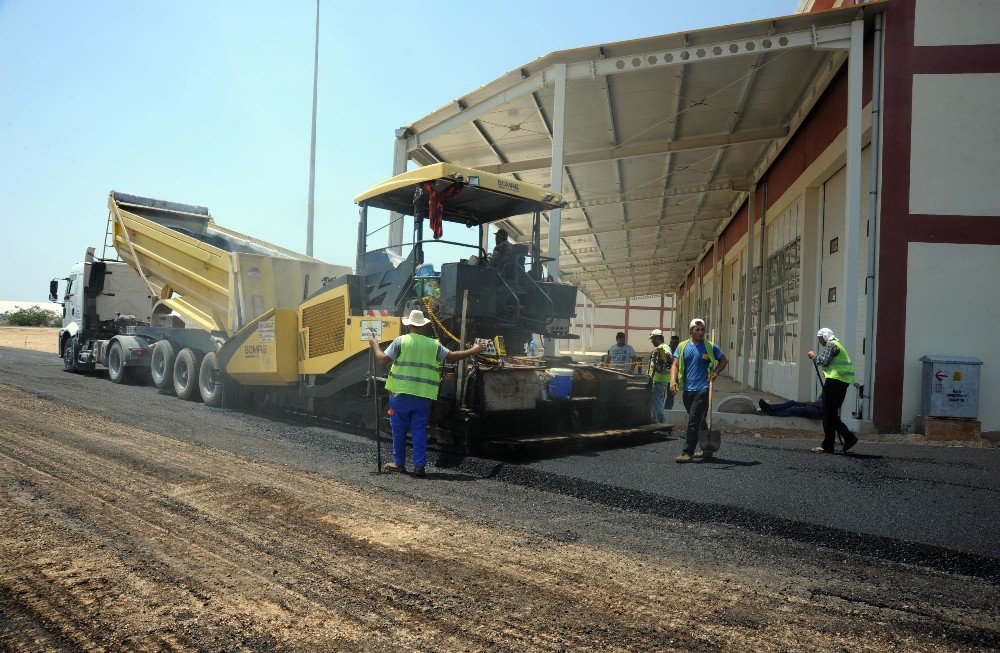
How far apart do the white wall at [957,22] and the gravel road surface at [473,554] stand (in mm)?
6144

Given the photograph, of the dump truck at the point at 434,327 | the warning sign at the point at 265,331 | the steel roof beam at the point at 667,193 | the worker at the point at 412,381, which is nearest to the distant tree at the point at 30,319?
the steel roof beam at the point at 667,193

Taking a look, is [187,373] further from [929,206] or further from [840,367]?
[929,206]

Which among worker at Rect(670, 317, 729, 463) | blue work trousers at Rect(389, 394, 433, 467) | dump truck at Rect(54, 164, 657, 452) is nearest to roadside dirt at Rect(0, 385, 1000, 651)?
blue work trousers at Rect(389, 394, 433, 467)

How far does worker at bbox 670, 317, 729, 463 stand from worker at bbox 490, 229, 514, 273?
2.08m

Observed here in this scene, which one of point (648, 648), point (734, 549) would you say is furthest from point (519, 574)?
point (734, 549)

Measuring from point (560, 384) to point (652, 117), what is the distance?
26.9 feet

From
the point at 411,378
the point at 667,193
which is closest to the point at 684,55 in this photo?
the point at 411,378

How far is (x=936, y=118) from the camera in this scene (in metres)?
9.71

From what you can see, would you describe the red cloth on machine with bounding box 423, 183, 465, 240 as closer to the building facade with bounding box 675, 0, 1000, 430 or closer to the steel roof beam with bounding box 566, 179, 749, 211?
the building facade with bounding box 675, 0, 1000, 430

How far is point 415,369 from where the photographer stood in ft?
20.9

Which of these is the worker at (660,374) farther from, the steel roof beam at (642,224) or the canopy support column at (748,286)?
the steel roof beam at (642,224)

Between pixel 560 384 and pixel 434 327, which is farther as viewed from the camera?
pixel 560 384

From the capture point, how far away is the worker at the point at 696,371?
7320 millimetres

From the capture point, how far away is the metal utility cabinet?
9.27 metres
